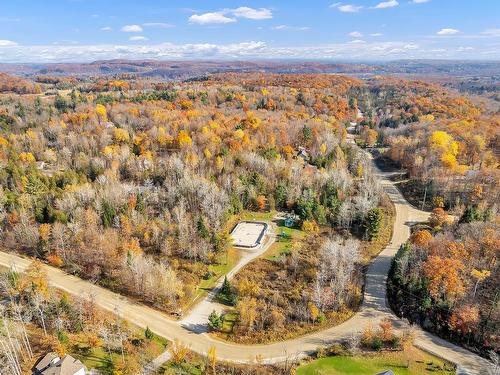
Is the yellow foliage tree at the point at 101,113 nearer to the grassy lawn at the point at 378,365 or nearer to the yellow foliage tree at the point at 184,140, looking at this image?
the yellow foliage tree at the point at 184,140

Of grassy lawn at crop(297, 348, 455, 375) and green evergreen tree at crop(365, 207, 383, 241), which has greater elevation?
green evergreen tree at crop(365, 207, 383, 241)

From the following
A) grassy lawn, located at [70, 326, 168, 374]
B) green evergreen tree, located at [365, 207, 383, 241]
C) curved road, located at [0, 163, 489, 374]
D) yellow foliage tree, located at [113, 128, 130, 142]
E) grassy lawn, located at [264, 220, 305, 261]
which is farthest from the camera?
yellow foliage tree, located at [113, 128, 130, 142]

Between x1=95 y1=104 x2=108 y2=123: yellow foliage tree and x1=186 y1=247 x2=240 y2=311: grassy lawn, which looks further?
x1=95 y1=104 x2=108 y2=123: yellow foliage tree

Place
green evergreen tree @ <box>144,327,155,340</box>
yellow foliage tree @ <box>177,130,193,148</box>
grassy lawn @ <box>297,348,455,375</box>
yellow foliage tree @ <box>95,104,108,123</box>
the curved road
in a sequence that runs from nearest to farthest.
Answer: grassy lawn @ <box>297,348,455,375</box>
the curved road
green evergreen tree @ <box>144,327,155,340</box>
yellow foliage tree @ <box>177,130,193,148</box>
yellow foliage tree @ <box>95,104,108,123</box>

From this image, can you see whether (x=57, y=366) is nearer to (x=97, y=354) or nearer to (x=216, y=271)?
(x=97, y=354)

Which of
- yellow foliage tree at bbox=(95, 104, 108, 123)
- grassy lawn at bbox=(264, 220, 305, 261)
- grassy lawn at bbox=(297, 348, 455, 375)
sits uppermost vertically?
yellow foliage tree at bbox=(95, 104, 108, 123)

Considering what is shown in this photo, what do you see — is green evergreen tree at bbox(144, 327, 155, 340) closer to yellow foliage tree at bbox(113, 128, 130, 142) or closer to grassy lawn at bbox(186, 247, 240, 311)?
grassy lawn at bbox(186, 247, 240, 311)

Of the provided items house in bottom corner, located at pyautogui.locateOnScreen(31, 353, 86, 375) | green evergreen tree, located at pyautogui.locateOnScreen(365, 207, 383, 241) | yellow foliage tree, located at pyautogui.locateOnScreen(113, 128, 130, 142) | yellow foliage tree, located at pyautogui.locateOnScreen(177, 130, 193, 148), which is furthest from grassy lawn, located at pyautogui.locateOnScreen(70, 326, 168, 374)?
yellow foliage tree, located at pyautogui.locateOnScreen(113, 128, 130, 142)

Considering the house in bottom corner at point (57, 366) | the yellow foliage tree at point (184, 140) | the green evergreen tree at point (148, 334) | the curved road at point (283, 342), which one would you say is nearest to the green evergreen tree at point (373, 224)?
the curved road at point (283, 342)
